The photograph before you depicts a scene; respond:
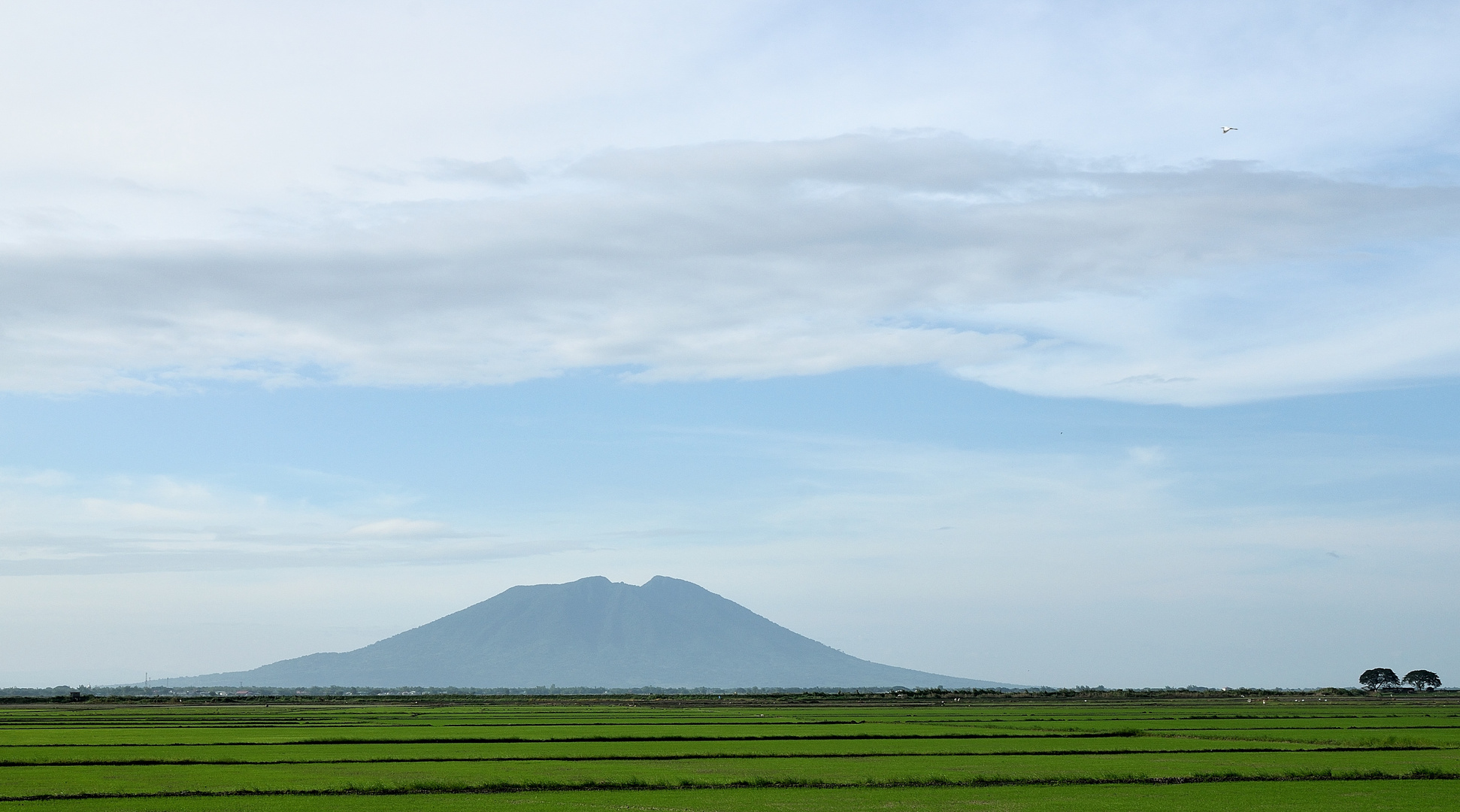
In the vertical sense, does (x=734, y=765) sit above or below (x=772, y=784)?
below

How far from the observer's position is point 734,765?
44875mm

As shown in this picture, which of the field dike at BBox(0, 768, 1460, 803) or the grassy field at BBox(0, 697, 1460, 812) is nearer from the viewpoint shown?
the grassy field at BBox(0, 697, 1460, 812)

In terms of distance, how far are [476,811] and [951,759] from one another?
75.8ft

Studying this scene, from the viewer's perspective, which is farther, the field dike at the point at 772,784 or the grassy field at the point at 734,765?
the field dike at the point at 772,784

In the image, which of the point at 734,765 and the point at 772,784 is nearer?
the point at 772,784

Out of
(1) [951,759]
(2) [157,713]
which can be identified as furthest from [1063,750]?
(2) [157,713]

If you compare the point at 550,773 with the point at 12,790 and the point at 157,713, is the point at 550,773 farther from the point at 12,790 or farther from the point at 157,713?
the point at 157,713

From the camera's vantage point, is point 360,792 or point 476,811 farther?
point 360,792

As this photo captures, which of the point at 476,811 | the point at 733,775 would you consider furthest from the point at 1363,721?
the point at 476,811

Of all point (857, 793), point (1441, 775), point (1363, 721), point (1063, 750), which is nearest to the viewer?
point (857, 793)

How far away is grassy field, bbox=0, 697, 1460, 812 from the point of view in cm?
3381

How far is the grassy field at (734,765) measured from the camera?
111 feet

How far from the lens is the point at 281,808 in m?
32.1

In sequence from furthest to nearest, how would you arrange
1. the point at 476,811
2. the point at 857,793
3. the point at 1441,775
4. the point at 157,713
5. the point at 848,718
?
the point at 157,713
the point at 848,718
the point at 1441,775
the point at 857,793
the point at 476,811
